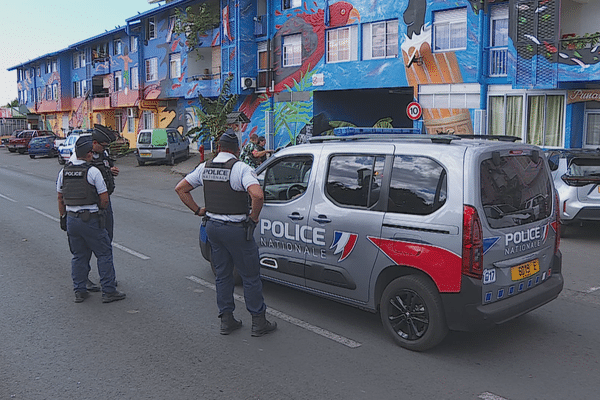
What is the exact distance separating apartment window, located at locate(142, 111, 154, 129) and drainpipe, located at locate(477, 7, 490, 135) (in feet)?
86.6

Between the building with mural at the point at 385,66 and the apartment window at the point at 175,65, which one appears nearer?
the building with mural at the point at 385,66

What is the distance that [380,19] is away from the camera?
23422 mm

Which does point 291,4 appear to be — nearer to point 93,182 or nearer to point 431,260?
point 93,182

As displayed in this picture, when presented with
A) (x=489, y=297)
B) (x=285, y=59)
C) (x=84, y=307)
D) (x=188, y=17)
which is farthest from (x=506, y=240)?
(x=188, y=17)

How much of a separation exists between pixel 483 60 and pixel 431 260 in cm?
1718

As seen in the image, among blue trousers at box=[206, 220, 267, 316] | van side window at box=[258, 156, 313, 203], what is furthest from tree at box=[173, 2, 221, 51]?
blue trousers at box=[206, 220, 267, 316]

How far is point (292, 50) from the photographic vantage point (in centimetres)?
2791

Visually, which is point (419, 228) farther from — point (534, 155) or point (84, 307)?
point (84, 307)

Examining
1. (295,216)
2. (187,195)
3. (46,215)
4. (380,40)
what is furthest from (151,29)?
(295,216)

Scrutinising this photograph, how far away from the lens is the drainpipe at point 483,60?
20.2 m

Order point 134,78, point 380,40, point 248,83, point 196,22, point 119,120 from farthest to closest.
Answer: point 119,120, point 134,78, point 196,22, point 248,83, point 380,40

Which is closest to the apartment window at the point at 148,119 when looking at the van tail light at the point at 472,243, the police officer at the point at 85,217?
the police officer at the point at 85,217

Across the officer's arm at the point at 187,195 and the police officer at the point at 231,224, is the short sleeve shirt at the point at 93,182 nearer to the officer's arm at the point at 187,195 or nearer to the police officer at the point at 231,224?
the officer's arm at the point at 187,195

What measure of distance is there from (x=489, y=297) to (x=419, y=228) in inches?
30.5
